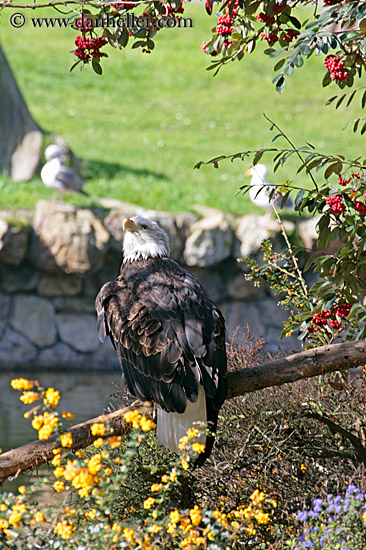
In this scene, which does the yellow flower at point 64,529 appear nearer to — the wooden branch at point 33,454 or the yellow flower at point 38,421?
the yellow flower at point 38,421

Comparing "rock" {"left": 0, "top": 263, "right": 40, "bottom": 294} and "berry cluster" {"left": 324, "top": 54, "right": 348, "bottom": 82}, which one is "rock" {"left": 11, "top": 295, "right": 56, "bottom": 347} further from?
"berry cluster" {"left": 324, "top": 54, "right": 348, "bottom": 82}

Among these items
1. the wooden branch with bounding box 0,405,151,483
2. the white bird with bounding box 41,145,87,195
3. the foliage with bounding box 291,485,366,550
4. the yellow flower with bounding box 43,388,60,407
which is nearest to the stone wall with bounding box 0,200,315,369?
the white bird with bounding box 41,145,87,195

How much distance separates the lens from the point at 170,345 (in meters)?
2.66

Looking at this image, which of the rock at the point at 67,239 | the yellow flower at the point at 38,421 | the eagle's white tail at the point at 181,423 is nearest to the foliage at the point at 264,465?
the eagle's white tail at the point at 181,423

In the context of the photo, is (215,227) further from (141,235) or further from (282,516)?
(282,516)

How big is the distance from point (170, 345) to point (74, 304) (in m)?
5.94

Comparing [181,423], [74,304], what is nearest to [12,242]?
[74,304]

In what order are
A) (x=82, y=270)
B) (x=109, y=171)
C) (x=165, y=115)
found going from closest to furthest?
(x=82, y=270) → (x=109, y=171) → (x=165, y=115)

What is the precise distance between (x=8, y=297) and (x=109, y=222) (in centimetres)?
147

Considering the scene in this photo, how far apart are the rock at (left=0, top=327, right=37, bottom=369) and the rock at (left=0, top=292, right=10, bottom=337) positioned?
7cm

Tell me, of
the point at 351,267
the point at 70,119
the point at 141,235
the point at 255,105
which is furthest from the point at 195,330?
the point at 255,105

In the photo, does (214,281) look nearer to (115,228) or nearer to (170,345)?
(115,228)

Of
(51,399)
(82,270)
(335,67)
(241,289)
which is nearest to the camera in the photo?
(51,399)

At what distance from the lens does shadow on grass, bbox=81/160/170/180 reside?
32.9 ft
